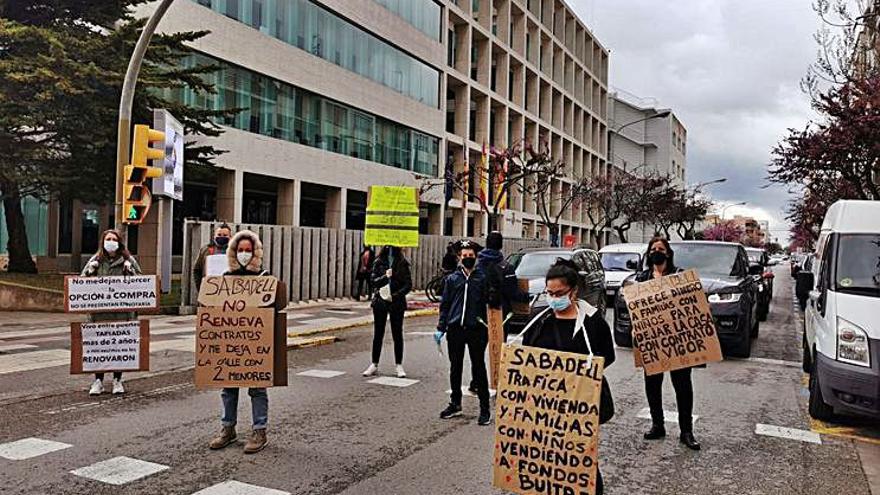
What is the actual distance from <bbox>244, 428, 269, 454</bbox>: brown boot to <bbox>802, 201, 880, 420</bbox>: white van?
523 centimetres

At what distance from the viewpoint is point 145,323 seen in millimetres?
8211

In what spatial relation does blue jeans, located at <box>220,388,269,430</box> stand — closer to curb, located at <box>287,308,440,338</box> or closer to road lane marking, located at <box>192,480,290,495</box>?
road lane marking, located at <box>192,480,290,495</box>

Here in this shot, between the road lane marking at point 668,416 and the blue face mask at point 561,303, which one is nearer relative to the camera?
the blue face mask at point 561,303

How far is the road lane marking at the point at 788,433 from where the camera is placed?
22.2 ft

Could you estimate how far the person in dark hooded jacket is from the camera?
7246mm

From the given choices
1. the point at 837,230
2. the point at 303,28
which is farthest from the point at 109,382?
the point at 303,28

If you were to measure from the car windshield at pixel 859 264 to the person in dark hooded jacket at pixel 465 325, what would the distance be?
3.64 metres

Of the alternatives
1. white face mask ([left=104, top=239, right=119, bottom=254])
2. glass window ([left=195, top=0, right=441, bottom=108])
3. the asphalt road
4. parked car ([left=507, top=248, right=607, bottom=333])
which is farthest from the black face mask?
glass window ([left=195, top=0, right=441, bottom=108])

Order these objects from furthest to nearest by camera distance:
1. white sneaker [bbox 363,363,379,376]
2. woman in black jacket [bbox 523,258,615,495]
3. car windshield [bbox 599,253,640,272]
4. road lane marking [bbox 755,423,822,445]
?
car windshield [bbox 599,253,640,272]
white sneaker [bbox 363,363,379,376]
road lane marking [bbox 755,423,822,445]
woman in black jacket [bbox 523,258,615,495]

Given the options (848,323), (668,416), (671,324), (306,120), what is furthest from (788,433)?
(306,120)

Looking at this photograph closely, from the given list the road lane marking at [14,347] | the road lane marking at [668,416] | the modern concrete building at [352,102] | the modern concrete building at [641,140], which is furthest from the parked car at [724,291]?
the modern concrete building at [641,140]

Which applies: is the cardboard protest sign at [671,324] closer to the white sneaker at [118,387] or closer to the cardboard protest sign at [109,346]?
the cardboard protest sign at [109,346]

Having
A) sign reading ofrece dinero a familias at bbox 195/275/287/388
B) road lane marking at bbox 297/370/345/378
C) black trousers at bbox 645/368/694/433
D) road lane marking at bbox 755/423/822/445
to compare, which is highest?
sign reading ofrece dinero a familias at bbox 195/275/287/388

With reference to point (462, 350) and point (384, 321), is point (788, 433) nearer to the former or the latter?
point (462, 350)
